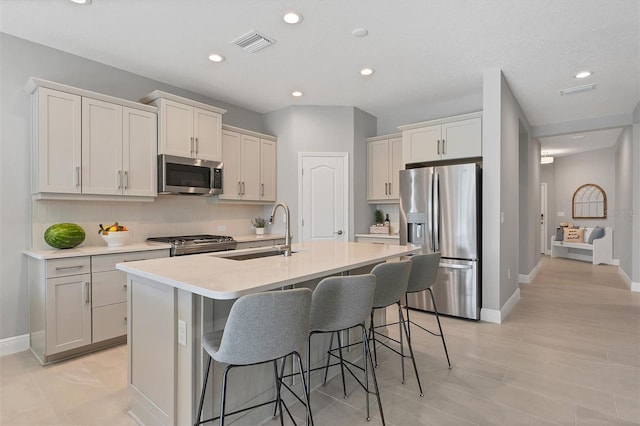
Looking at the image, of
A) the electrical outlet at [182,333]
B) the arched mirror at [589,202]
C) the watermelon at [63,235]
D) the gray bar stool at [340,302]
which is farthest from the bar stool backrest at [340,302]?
the arched mirror at [589,202]

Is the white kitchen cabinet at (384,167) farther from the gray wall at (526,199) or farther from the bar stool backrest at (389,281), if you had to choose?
the bar stool backrest at (389,281)

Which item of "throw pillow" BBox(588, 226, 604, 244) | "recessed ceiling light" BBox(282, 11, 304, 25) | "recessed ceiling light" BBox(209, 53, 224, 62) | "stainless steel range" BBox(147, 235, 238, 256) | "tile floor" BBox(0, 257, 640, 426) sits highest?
"recessed ceiling light" BBox(209, 53, 224, 62)

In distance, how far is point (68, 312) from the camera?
2.82 metres

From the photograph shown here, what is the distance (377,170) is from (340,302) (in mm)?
3757

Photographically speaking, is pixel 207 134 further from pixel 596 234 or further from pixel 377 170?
pixel 596 234

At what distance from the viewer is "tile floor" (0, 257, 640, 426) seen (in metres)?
2.04

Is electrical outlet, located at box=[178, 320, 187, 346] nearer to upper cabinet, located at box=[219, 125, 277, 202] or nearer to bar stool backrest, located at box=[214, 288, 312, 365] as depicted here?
bar stool backrest, located at box=[214, 288, 312, 365]

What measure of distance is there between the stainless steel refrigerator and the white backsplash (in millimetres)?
2544

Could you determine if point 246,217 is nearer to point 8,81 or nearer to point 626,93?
point 8,81

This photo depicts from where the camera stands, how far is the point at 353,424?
1.95 m

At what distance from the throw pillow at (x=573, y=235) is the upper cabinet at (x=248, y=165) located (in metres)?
7.74

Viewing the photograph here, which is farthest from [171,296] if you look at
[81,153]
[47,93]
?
[47,93]

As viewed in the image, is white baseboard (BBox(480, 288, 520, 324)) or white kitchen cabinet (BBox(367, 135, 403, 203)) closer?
white baseboard (BBox(480, 288, 520, 324))

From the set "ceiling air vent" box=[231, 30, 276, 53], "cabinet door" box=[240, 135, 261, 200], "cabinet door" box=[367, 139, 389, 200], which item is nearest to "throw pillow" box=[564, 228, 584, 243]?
"cabinet door" box=[367, 139, 389, 200]
